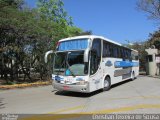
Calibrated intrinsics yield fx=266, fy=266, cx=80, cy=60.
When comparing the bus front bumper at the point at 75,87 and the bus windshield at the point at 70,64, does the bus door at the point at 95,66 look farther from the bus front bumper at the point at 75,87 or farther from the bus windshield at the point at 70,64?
the bus windshield at the point at 70,64

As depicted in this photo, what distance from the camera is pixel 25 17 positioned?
21.2m

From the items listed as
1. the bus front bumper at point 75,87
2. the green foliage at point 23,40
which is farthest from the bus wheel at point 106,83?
the green foliage at point 23,40

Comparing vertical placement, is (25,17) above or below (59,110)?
above

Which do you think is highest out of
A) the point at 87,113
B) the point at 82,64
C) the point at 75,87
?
the point at 82,64

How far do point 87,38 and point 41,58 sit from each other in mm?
9677

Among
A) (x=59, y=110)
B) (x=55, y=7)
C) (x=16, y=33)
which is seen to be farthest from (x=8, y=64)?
(x=55, y=7)

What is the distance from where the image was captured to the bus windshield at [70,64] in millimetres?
13609

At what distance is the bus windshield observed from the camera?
1361 centimetres

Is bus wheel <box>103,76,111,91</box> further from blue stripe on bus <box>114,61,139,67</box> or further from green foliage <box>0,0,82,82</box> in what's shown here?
green foliage <box>0,0,82,82</box>

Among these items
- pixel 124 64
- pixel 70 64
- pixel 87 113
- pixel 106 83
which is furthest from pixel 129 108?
pixel 124 64

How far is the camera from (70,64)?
1393 centimetres

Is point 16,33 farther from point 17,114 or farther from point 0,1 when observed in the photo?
point 17,114

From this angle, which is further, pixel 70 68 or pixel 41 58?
Answer: pixel 41 58

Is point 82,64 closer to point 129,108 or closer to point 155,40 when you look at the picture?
point 129,108
